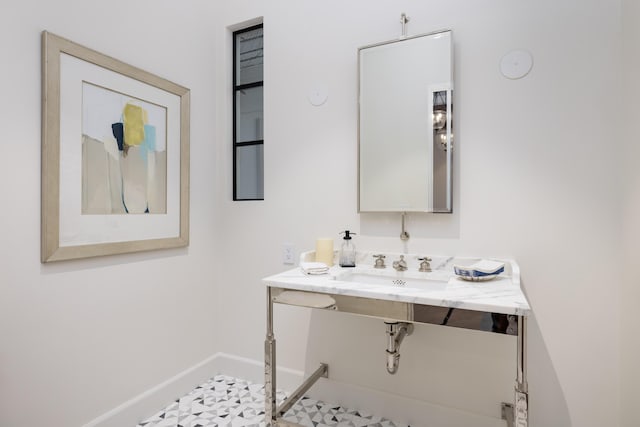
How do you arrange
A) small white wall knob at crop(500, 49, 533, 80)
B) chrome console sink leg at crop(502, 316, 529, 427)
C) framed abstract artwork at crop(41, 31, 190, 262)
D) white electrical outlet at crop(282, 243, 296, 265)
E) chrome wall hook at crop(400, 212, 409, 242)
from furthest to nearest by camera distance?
1. white electrical outlet at crop(282, 243, 296, 265)
2. chrome wall hook at crop(400, 212, 409, 242)
3. small white wall knob at crop(500, 49, 533, 80)
4. framed abstract artwork at crop(41, 31, 190, 262)
5. chrome console sink leg at crop(502, 316, 529, 427)

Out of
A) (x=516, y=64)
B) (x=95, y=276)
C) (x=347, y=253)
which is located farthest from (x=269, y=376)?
(x=516, y=64)

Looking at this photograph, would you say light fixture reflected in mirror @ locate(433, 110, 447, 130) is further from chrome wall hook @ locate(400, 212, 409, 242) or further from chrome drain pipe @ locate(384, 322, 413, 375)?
chrome drain pipe @ locate(384, 322, 413, 375)

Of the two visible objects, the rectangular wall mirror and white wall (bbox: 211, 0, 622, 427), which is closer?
white wall (bbox: 211, 0, 622, 427)

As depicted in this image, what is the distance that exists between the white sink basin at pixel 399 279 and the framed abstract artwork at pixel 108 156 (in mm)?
993

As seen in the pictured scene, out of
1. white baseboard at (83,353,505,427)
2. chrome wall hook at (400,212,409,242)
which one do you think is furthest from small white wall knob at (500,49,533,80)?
white baseboard at (83,353,505,427)

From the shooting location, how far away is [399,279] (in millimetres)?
1631

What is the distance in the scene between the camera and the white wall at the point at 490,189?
142cm

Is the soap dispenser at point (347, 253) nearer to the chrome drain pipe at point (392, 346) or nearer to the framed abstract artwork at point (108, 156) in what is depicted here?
the chrome drain pipe at point (392, 346)

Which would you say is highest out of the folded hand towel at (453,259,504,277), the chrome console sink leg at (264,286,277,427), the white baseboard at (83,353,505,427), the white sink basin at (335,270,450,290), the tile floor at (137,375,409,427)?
the folded hand towel at (453,259,504,277)

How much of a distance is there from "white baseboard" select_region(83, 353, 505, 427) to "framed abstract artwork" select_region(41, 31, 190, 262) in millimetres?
763

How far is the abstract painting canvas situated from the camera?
1521 mm

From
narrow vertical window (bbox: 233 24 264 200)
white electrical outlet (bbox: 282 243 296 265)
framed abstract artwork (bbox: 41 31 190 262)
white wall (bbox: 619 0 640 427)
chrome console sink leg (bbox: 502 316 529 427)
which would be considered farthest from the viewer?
narrow vertical window (bbox: 233 24 264 200)

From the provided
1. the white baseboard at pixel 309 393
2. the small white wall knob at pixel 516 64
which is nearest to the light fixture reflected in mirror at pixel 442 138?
the small white wall knob at pixel 516 64

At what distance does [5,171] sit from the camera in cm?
127
